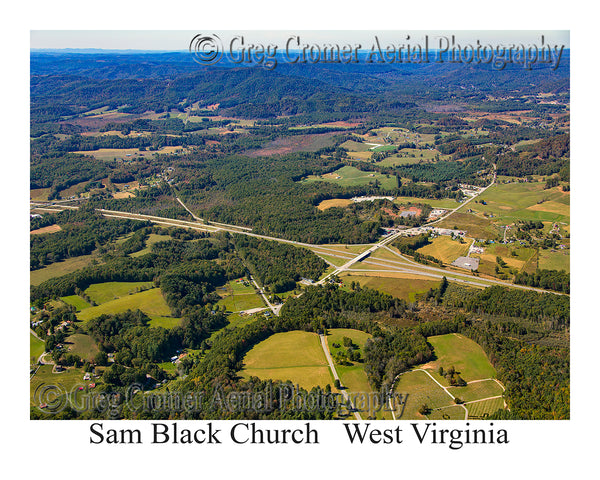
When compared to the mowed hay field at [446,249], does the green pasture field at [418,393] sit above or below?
below

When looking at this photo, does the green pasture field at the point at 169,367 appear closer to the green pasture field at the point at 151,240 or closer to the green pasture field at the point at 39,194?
the green pasture field at the point at 151,240

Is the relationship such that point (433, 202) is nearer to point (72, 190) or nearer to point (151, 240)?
point (151, 240)

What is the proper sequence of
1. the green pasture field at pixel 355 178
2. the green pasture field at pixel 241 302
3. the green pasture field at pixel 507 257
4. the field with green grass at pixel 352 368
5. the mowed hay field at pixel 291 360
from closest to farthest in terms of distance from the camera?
the field with green grass at pixel 352 368, the mowed hay field at pixel 291 360, the green pasture field at pixel 241 302, the green pasture field at pixel 507 257, the green pasture field at pixel 355 178

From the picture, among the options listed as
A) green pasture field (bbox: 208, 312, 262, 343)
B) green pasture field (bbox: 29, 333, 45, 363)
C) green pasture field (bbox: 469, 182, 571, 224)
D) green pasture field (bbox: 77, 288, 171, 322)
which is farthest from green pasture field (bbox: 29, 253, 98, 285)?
green pasture field (bbox: 469, 182, 571, 224)

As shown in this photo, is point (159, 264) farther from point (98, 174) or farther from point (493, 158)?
point (493, 158)

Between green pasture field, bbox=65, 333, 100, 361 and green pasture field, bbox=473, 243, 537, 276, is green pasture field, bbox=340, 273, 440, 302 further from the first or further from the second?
green pasture field, bbox=65, 333, 100, 361
